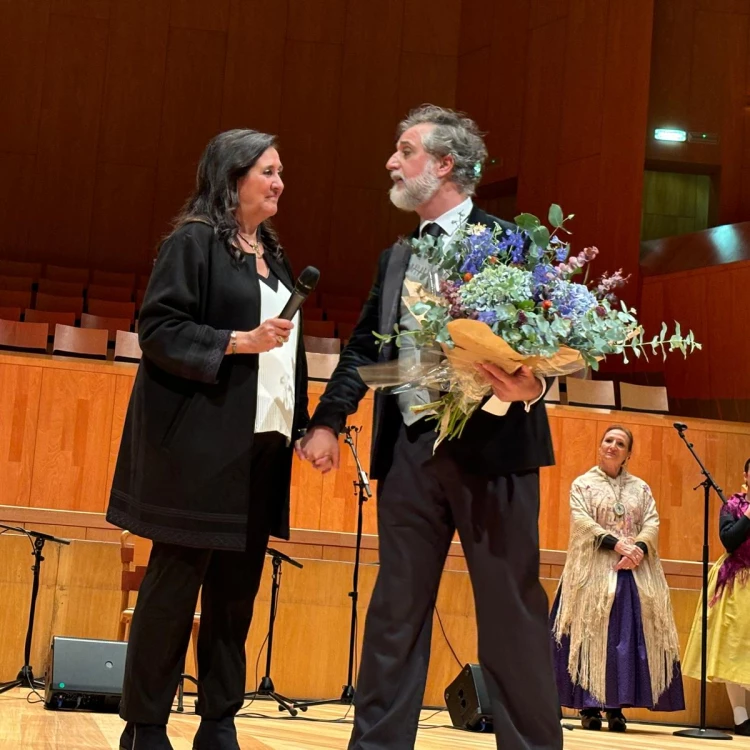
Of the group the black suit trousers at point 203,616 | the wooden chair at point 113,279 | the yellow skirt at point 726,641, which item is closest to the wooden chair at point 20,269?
the wooden chair at point 113,279

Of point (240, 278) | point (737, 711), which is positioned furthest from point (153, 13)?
point (240, 278)

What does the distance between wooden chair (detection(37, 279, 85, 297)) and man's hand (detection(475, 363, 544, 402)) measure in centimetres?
737

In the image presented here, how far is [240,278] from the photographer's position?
2.33 metres

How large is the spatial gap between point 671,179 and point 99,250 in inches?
205

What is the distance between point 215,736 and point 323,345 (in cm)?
564

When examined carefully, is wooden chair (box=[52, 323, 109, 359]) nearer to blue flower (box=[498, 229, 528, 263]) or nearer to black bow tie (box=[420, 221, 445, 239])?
black bow tie (box=[420, 221, 445, 239])

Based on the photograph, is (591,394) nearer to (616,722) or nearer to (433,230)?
(616,722)

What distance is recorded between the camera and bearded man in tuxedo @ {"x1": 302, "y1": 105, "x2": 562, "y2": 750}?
1960 millimetres

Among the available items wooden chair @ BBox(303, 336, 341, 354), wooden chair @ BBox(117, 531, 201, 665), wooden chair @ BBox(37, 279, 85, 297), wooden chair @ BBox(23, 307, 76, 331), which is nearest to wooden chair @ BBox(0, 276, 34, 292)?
wooden chair @ BBox(37, 279, 85, 297)

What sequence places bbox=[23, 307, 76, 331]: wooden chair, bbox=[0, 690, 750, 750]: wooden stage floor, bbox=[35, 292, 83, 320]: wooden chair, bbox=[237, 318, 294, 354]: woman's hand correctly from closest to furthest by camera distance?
bbox=[237, 318, 294, 354]: woman's hand → bbox=[0, 690, 750, 750]: wooden stage floor → bbox=[23, 307, 76, 331]: wooden chair → bbox=[35, 292, 83, 320]: wooden chair

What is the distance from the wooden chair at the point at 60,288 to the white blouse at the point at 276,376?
6.77 metres

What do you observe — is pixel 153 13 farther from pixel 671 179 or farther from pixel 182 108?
pixel 671 179

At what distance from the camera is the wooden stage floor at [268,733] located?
9.24ft

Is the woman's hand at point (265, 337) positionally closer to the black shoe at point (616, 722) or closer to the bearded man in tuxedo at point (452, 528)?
the bearded man in tuxedo at point (452, 528)
